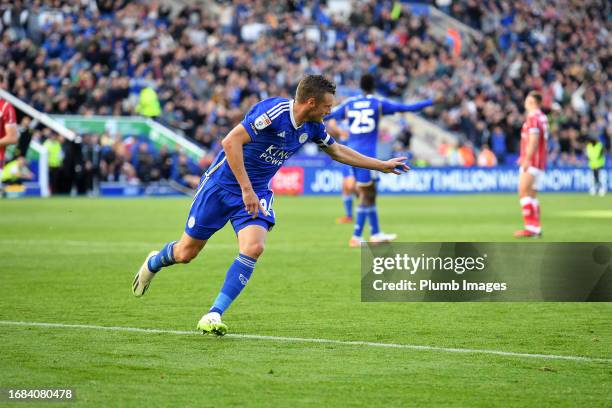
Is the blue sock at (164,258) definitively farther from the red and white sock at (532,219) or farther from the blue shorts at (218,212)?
the red and white sock at (532,219)

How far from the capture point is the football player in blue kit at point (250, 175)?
26.9 ft

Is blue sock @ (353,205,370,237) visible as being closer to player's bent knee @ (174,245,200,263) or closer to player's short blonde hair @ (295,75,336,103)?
player's bent knee @ (174,245,200,263)

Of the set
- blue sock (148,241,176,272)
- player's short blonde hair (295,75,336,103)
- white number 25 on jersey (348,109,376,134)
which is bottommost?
blue sock (148,241,176,272)

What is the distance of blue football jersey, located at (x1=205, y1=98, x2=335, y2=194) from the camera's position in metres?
8.28

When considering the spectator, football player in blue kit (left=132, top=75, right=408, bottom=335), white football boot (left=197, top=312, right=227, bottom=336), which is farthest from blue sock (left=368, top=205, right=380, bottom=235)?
the spectator

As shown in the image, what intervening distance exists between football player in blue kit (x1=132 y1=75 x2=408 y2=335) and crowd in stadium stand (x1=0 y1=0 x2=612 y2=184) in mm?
27258

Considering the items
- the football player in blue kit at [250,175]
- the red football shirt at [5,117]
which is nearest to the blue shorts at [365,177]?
the red football shirt at [5,117]

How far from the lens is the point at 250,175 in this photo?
28.4 ft

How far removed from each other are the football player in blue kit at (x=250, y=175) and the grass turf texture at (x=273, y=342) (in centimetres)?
58

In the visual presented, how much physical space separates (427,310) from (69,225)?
43.9 feet

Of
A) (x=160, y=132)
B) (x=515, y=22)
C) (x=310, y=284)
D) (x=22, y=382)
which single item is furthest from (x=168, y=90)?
(x=22, y=382)

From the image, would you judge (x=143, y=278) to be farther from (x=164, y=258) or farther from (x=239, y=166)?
(x=239, y=166)

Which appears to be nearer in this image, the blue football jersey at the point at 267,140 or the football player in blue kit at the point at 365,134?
the blue football jersey at the point at 267,140

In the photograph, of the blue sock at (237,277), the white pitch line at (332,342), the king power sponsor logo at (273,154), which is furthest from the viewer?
the king power sponsor logo at (273,154)
